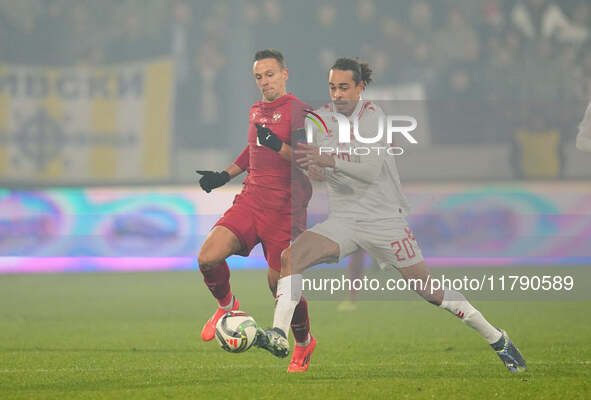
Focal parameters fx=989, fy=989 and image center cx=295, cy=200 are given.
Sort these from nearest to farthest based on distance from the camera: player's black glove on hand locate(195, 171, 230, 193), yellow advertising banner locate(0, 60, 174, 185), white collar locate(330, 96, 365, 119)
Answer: white collar locate(330, 96, 365, 119) → player's black glove on hand locate(195, 171, 230, 193) → yellow advertising banner locate(0, 60, 174, 185)

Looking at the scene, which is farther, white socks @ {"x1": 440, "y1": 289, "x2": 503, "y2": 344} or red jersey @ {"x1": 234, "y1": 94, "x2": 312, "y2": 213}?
red jersey @ {"x1": 234, "y1": 94, "x2": 312, "y2": 213}

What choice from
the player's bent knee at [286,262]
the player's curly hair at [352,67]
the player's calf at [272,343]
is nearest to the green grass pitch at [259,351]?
the player's calf at [272,343]

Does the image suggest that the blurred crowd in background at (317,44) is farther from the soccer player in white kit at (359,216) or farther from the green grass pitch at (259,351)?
the soccer player in white kit at (359,216)

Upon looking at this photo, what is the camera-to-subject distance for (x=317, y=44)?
49.8ft

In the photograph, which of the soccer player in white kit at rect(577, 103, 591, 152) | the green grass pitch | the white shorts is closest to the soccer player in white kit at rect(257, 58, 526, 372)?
the white shorts

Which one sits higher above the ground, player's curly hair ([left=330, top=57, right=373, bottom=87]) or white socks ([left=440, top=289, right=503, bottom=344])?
player's curly hair ([left=330, top=57, right=373, bottom=87])

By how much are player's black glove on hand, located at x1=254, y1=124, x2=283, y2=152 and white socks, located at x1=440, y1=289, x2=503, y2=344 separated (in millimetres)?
1296

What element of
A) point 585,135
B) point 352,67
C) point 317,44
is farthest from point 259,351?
point 317,44

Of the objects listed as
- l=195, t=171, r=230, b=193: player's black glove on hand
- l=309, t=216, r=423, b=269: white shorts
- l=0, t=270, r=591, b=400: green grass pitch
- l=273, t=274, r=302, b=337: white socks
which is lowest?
Answer: l=0, t=270, r=591, b=400: green grass pitch

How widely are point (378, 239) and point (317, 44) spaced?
973cm

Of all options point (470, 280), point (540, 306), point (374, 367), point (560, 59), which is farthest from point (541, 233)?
point (374, 367)

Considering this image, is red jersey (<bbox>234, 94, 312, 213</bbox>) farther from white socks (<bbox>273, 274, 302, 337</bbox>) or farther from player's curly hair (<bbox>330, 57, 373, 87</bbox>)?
white socks (<bbox>273, 274, 302, 337</bbox>)

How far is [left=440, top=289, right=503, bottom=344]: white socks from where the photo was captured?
5.73m

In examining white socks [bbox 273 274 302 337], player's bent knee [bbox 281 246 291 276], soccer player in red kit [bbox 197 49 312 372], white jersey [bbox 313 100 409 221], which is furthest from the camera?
soccer player in red kit [bbox 197 49 312 372]
